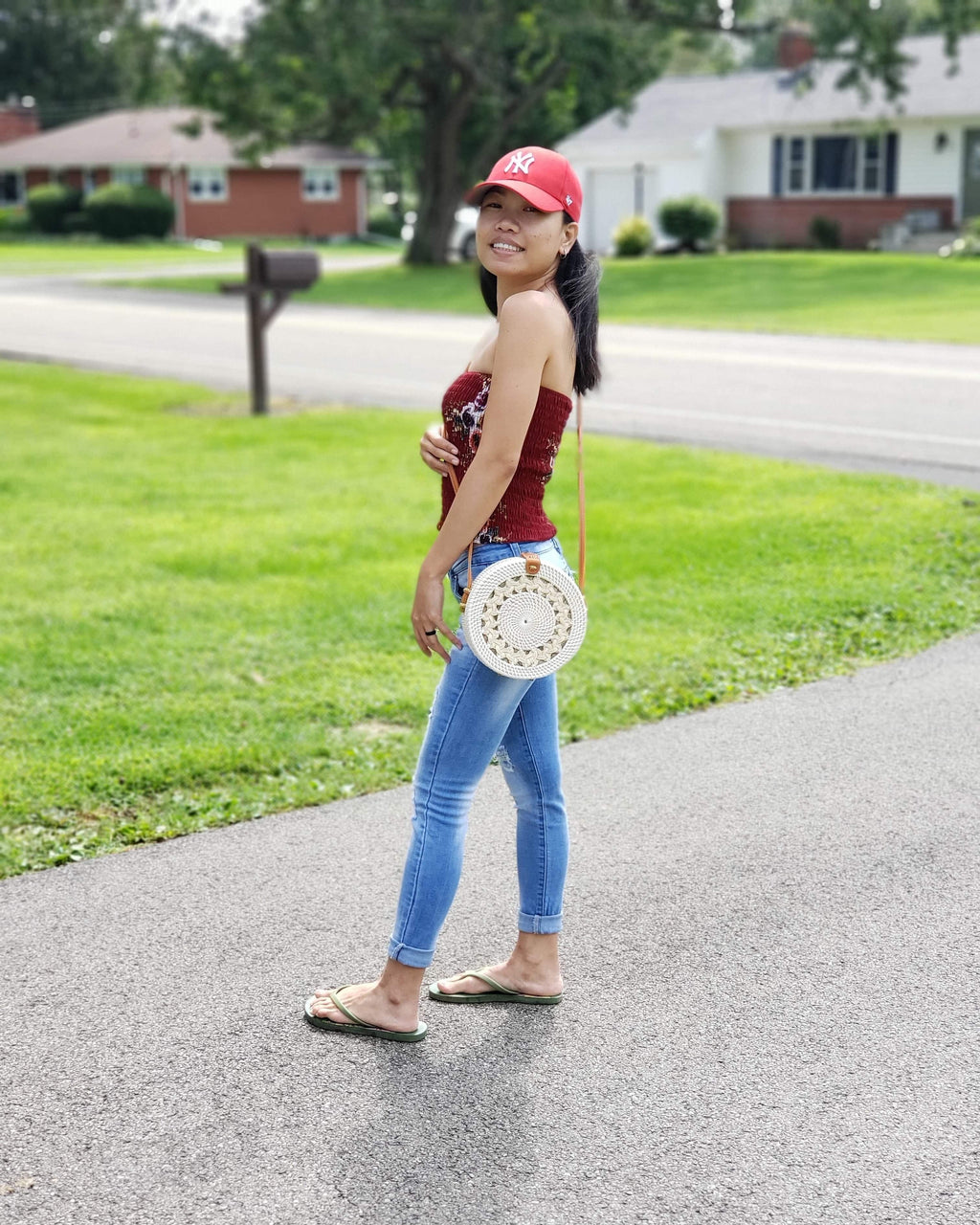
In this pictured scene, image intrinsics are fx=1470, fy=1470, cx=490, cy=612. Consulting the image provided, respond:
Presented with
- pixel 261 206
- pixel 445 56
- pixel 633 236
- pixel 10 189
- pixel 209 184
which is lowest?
pixel 633 236

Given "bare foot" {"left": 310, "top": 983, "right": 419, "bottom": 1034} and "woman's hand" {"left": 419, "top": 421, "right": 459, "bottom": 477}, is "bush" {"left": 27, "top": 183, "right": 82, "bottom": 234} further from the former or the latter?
"bare foot" {"left": 310, "top": 983, "right": 419, "bottom": 1034}

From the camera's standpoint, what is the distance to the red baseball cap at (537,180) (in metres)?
2.93

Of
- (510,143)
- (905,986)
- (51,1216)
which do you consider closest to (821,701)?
(905,986)

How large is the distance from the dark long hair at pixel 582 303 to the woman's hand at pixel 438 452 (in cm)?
29

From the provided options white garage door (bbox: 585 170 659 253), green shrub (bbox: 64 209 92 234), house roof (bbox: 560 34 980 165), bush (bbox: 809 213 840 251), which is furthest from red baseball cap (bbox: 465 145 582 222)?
green shrub (bbox: 64 209 92 234)

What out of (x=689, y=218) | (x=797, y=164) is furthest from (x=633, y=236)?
(x=797, y=164)

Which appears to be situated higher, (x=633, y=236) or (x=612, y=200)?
(x=612, y=200)

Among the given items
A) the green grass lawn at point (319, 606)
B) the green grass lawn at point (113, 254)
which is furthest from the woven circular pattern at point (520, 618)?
the green grass lawn at point (113, 254)

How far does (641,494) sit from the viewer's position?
9.06m

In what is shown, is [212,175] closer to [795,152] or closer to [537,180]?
[795,152]

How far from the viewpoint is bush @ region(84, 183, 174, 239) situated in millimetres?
53500

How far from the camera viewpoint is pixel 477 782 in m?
3.21

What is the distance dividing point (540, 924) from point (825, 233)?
38.1 meters

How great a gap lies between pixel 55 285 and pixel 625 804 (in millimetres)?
29136
